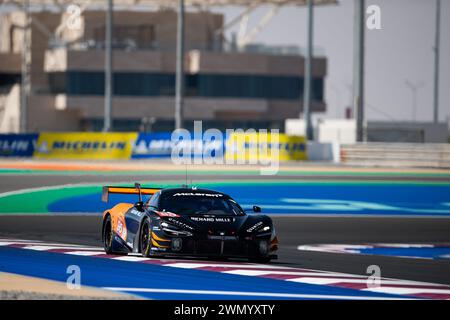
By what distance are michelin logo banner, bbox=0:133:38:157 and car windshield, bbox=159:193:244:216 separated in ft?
137

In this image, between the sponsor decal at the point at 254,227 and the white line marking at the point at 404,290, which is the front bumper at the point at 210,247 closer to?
the sponsor decal at the point at 254,227

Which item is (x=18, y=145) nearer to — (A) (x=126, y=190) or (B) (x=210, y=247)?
(A) (x=126, y=190)

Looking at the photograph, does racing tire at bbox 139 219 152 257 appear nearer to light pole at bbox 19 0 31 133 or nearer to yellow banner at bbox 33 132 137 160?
yellow banner at bbox 33 132 137 160

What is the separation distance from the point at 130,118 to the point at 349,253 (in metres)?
78.3

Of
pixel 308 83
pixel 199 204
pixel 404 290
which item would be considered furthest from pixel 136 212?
pixel 308 83

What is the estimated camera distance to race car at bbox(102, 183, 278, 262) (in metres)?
17.2

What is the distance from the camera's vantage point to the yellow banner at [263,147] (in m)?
54.9

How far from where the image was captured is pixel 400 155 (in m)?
54.5

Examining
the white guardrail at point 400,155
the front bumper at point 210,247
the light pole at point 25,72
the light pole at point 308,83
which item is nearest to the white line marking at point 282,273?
the front bumper at point 210,247

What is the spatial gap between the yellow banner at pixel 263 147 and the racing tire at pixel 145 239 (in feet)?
119

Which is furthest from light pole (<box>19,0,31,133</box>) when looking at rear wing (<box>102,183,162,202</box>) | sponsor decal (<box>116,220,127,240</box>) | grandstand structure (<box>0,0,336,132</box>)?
sponsor decal (<box>116,220,127,240</box>)

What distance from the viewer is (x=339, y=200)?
108 ft

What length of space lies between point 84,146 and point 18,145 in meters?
3.06

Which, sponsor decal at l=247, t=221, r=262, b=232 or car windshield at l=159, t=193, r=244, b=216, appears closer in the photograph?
sponsor decal at l=247, t=221, r=262, b=232
